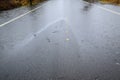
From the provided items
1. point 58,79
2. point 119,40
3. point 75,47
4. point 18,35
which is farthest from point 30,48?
point 119,40

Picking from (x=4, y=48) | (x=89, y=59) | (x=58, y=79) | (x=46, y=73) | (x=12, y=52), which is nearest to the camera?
(x=58, y=79)

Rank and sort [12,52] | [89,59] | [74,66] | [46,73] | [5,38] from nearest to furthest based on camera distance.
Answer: [46,73], [74,66], [89,59], [12,52], [5,38]

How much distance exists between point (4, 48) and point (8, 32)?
243 centimetres

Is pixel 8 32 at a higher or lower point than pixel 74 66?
lower

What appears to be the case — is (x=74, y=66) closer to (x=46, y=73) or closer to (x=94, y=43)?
(x=46, y=73)

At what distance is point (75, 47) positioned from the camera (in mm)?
6504

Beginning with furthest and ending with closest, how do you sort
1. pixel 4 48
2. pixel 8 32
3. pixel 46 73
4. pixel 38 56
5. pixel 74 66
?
pixel 8 32 < pixel 4 48 < pixel 38 56 < pixel 74 66 < pixel 46 73

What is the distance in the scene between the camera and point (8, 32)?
9109 mm

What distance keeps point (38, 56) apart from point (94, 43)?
220 cm

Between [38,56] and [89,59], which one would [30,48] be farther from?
[89,59]

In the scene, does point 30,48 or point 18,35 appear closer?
point 30,48

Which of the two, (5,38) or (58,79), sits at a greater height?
(58,79)

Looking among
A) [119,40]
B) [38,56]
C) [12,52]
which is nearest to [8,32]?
[12,52]

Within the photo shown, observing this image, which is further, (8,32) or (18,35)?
(8,32)
